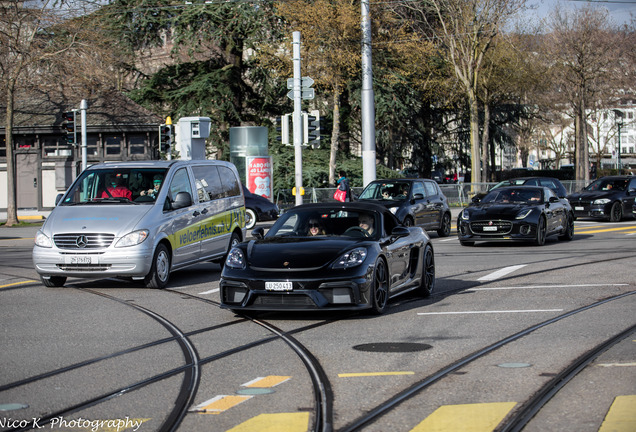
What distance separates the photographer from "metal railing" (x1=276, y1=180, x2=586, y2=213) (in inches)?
1550

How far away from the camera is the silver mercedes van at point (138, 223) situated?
522 inches

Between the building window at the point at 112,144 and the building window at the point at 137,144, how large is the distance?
547mm

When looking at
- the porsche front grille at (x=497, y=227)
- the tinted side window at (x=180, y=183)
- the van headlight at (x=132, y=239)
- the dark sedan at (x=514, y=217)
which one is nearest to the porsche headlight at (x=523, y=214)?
the dark sedan at (x=514, y=217)

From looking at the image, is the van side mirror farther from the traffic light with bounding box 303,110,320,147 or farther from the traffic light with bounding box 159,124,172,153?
the traffic light with bounding box 159,124,172,153

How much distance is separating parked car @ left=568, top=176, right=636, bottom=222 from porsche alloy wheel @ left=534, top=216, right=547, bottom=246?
11.3 meters

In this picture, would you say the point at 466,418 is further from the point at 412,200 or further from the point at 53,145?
the point at 53,145

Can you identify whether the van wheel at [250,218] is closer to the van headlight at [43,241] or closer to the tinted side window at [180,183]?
the tinted side window at [180,183]

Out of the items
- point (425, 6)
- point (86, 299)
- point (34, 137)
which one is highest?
point (425, 6)

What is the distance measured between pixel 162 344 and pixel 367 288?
245cm

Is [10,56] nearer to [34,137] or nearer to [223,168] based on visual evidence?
[34,137]

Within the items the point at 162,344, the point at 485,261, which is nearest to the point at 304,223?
the point at 162,344

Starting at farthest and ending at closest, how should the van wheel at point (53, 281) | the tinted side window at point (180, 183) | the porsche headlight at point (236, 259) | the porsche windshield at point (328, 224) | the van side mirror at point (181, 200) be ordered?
the tinted side window at point (180, 183)
the van side mirror at point (181, 200)
the van wheel at point (53, 281)
the porsche windshield at point (328, 224)
the porsche headlight at point (236, 259)

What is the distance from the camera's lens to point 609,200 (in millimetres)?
31672

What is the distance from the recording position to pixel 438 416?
572 cm
